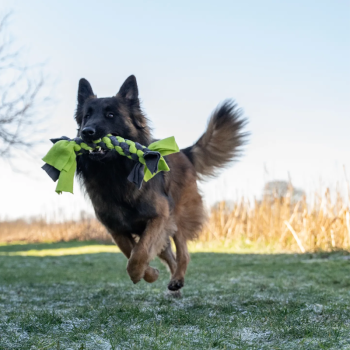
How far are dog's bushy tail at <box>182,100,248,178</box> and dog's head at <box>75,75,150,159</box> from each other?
5.28 ft

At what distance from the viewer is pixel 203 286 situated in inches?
256

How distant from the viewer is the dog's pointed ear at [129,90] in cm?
493

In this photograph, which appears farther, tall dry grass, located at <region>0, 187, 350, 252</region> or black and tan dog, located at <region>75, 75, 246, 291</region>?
tall dry grass, located at <region>0, 187, 350, 252</region>

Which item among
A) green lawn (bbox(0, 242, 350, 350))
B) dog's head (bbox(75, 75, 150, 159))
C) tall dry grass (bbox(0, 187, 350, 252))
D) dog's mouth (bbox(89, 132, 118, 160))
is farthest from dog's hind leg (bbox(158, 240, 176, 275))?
tall dry grass (bbox(0, 187, 350, 252))

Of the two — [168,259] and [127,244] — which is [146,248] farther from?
[168,259]

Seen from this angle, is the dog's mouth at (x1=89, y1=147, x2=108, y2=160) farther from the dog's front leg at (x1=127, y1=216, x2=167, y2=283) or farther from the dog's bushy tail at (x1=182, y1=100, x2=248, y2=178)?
the dog's bushy tail at (x1=182, y1=100, x2=248, y2=178)

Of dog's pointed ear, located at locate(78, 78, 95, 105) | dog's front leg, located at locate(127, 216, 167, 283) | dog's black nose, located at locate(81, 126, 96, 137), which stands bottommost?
dog's front leg, located at locate(127, 216, 167, 283)

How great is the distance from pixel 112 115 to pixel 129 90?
19.6 inches

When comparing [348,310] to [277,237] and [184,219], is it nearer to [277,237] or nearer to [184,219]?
[184,219]

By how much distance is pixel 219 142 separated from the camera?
21.5 ft

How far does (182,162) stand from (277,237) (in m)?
8.72

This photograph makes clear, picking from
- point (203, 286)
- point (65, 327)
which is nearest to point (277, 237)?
point (203, 286)

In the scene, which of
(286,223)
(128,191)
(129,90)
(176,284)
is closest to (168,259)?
(176,284)

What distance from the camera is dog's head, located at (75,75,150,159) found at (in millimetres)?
4324
